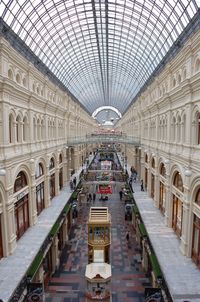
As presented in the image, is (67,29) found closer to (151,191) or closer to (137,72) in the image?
(137,72)

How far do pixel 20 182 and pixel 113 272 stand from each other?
9.48 metres

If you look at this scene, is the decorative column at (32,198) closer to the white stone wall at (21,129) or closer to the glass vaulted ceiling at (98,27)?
the white stone wall at (21,129)

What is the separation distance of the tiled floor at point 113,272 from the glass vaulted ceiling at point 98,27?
63.7 feet

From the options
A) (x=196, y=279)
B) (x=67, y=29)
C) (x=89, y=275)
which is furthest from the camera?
(x=67, y=29)

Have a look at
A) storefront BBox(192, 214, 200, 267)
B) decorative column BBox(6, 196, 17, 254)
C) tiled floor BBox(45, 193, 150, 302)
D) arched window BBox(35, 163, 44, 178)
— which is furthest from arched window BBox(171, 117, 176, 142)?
decorative column BBox(6, 196, 17, 254)

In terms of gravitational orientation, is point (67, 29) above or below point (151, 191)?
above

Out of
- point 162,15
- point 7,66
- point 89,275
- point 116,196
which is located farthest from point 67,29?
point 89,275

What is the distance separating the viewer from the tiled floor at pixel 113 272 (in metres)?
17.2

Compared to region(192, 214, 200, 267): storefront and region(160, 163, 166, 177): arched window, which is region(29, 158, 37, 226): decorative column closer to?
region(160, 163, 166, 177): arched window

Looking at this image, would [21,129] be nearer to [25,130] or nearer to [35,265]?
[25,130]

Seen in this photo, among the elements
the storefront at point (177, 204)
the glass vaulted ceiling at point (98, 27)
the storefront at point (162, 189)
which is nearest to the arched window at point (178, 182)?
the storefront at point (177, 204)

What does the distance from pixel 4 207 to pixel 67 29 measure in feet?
87.7

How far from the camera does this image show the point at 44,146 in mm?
25344

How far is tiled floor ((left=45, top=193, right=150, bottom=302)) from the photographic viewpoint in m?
17.2
